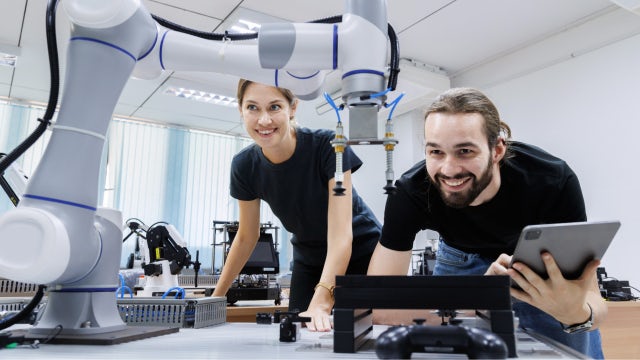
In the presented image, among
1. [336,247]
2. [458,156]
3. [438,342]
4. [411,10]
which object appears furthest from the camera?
[411,10]

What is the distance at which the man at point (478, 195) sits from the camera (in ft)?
3.69

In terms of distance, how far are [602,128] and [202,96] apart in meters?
3.68

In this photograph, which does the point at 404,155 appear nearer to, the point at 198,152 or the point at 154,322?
the point at 198,152

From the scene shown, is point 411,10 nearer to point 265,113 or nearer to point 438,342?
point 265,113

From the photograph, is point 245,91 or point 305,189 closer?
point 245,91

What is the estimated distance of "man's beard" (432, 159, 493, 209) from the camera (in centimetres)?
114

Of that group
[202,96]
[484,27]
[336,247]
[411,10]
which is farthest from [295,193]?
[202,96]

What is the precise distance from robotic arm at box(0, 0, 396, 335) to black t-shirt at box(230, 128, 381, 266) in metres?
0.73

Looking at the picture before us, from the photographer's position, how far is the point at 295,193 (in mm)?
1540

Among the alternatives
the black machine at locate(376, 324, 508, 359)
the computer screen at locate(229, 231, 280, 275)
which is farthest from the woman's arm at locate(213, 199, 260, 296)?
the black machine at locate(376, 324, 508, 359)

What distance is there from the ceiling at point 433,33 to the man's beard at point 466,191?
67.4 inches

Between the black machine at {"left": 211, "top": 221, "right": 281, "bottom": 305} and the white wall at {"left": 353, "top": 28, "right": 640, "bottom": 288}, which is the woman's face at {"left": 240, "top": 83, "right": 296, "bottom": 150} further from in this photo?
the white wall at {"left": 353, "top": 28, "right": 640, "bottom": 288}

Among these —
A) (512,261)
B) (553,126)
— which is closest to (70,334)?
(512,261)

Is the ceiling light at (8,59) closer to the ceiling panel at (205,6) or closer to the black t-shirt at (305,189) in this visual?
the ceiling panel at (205,6)
